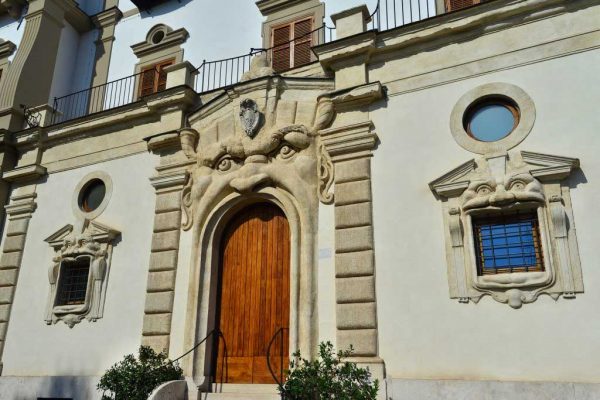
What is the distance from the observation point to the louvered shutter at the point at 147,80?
13.9 metres

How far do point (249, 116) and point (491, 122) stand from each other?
4.43 m

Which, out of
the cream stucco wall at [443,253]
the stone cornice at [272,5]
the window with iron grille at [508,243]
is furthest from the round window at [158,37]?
the window with iron grille at [508,243]

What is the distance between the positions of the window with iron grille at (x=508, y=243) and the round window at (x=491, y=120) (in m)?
1.35

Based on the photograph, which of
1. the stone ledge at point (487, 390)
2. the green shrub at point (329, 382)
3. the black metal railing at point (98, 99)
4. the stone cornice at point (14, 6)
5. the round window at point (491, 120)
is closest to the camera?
the stone ledge at point (487, 390)

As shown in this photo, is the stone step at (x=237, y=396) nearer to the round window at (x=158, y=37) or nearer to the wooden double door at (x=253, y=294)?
the wooden double door at (x=253, y=294)

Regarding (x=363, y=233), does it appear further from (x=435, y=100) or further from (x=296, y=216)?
(x=435, y=100)

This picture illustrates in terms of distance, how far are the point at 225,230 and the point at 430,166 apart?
164 inches

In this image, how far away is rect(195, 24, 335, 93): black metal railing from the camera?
476 inches

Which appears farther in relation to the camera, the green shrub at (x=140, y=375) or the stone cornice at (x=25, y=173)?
the stone cornice at (x=25, y=173)

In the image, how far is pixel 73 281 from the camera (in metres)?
11.5

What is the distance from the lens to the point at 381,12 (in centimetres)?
1105

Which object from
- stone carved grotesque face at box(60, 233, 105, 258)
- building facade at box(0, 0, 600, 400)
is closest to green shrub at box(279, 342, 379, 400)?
building facade at box(0, 0, 600, 400)

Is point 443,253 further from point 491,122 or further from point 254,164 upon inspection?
point 254,164

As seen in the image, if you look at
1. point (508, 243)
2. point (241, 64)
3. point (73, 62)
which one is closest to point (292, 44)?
point (241, 64)
